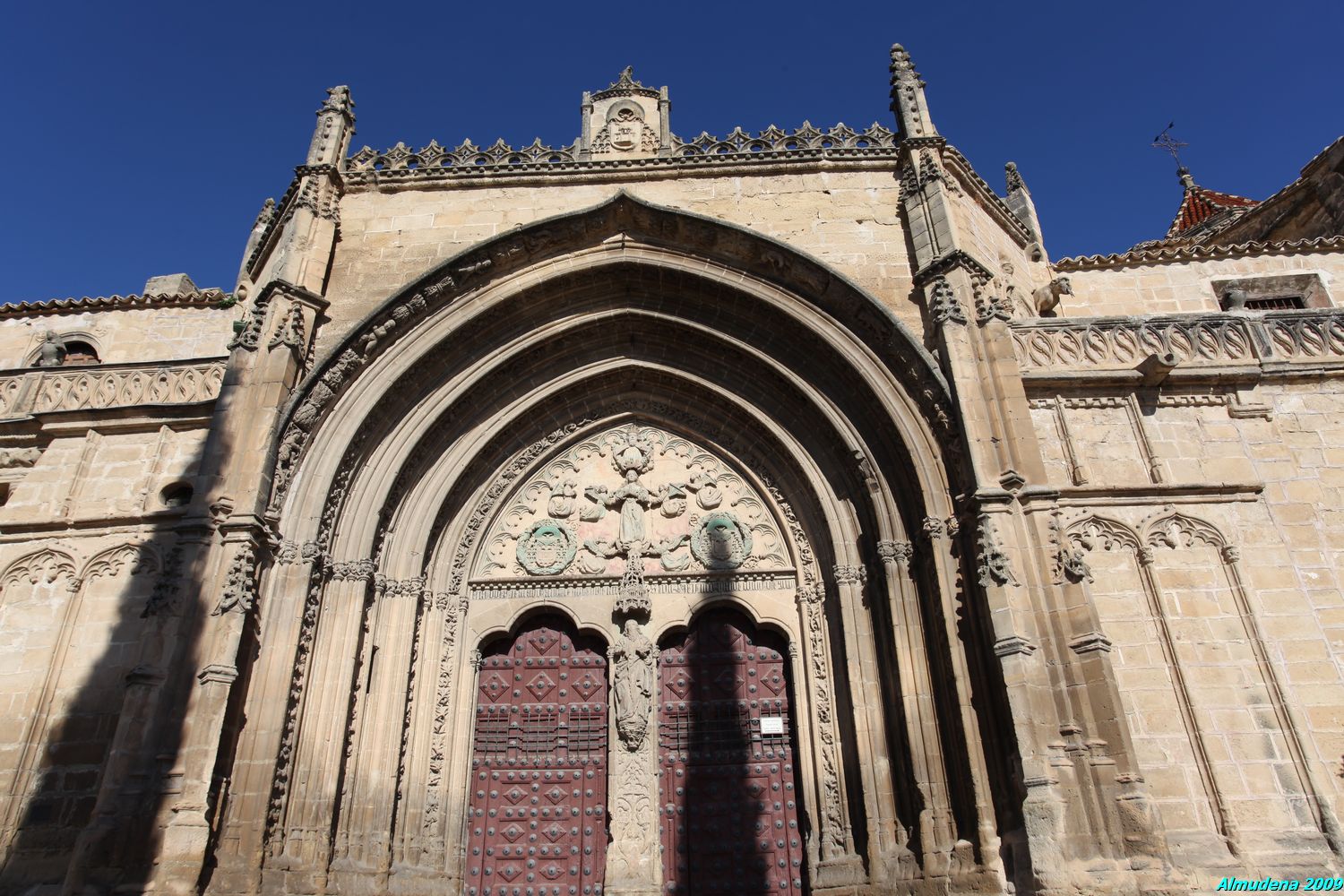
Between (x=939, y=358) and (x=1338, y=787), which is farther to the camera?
(x=939, y=358)

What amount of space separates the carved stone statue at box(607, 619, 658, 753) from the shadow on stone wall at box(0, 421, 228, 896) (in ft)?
13.6

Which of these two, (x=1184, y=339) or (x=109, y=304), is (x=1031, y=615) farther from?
(x=109, y=304)

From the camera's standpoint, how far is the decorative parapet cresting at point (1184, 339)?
31.1 ft

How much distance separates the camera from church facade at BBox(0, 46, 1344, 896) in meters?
7.50

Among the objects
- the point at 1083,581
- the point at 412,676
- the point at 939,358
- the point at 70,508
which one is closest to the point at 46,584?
the point at 70,508

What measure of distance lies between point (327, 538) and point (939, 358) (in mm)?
6560

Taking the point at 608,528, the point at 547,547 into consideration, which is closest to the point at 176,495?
the point at 547,547

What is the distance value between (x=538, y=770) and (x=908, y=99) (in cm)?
904

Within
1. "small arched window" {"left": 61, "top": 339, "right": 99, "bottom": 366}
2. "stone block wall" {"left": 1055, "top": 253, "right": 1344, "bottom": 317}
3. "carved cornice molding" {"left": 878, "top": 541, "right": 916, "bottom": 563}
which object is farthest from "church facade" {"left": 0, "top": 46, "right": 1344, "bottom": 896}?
"stone block wall" {"left": 1055, "top": 253, "right": 1344, "bottom": 317}

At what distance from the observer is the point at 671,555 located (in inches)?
421

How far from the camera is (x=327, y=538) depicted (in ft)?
30.5

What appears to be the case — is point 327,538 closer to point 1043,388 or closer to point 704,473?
point 704,473

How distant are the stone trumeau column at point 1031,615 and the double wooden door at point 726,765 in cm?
301

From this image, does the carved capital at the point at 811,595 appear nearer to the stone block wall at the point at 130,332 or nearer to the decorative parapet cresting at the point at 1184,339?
the decorative parapet cresting at the point at 1184,339
